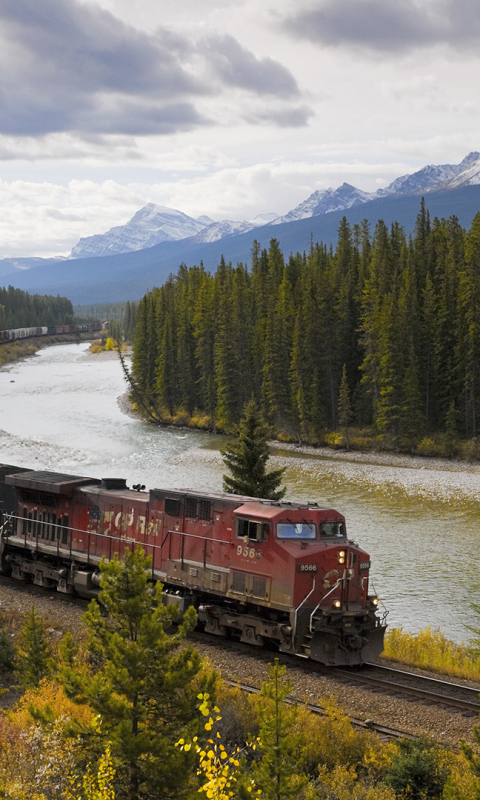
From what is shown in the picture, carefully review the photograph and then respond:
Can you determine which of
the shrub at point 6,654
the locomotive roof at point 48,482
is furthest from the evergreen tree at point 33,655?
the locomotive roof at point 48,482

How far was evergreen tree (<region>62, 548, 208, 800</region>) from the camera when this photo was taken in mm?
11695

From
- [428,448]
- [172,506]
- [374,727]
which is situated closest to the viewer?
[374,727]

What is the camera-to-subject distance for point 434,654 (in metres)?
22.8

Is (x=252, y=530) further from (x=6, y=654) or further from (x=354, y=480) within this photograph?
(x=354, y=480)

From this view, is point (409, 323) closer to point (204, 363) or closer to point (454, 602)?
point (204, 363)

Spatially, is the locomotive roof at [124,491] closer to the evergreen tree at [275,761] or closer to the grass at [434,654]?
the grass at [434,654]

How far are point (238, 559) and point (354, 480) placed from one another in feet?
121

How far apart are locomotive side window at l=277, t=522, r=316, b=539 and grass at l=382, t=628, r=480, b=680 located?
462cm

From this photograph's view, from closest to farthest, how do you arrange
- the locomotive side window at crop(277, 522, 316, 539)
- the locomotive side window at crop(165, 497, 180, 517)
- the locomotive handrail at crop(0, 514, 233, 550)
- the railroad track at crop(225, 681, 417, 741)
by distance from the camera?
1. the railroad track at crop(225, 681, 417, 741)
2. the locomotive side window at crop(277, 522, 316, 539)
3. the locomotive handrail at crop(0, 514, 233, 550)
4. the locomotive side window at crop(165, 497, 180, 517)

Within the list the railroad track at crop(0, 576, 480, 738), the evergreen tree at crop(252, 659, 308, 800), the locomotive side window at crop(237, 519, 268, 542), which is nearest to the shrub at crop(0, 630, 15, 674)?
the railroad track at crop(0, 576, 480, 738)

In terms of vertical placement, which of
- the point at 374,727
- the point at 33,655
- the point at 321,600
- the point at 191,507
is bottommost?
the point at 374,727

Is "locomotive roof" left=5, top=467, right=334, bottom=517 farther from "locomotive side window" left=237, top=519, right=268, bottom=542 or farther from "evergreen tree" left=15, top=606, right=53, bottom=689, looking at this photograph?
"evergreen tree" left=15, top=606, right=53, bottom=689

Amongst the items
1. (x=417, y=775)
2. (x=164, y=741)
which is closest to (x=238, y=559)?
(x=417, y=775)

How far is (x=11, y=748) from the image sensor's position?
14523 mm
